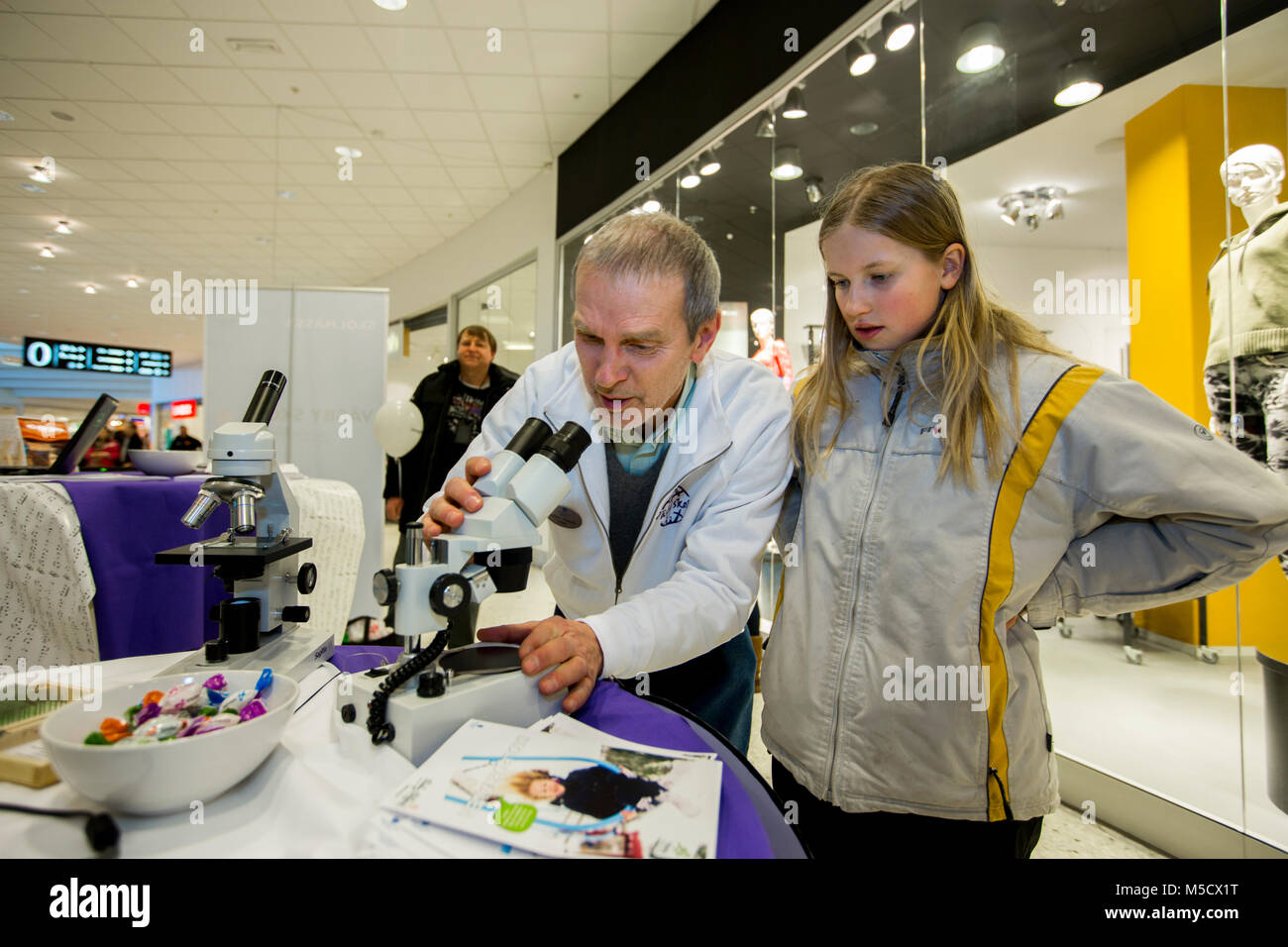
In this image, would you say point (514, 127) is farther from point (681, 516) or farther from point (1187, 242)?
point (681, 516)

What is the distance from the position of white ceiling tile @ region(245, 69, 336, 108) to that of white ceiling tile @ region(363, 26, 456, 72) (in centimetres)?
75

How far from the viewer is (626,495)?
138 cm

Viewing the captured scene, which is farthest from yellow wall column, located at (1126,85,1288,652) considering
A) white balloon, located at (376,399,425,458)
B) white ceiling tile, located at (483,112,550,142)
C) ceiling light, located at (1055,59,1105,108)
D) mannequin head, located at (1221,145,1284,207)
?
white ceiling tile, located at (483,112,550,142)

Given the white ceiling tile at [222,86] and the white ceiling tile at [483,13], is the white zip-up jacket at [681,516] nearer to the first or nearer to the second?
the white ceiling tile at [483,13]

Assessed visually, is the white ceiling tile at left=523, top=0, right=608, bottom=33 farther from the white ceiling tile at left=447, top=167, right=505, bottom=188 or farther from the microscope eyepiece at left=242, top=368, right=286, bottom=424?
the microscope eyepiece at left=242, top=368, right=286, bottom=424

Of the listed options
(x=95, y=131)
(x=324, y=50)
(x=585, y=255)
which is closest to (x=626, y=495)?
(x=585, y=255)

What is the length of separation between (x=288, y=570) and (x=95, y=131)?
7195 millimetres

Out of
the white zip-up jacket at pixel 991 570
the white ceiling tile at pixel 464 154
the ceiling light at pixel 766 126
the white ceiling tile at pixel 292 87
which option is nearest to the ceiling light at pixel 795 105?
the ceiling light at pixel 766 126

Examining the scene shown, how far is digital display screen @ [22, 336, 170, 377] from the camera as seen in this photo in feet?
32.1

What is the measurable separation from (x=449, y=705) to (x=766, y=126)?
4.13 m

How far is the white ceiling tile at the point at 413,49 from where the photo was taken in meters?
4.25

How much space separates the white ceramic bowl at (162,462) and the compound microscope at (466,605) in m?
1.74

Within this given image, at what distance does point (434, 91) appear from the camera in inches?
197
